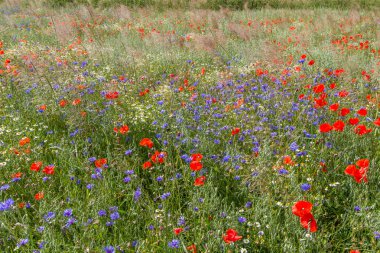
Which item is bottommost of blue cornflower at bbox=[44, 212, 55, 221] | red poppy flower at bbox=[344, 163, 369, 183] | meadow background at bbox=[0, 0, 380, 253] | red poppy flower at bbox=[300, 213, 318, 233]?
meadow background at bbox=[0, 0, 380, 253]

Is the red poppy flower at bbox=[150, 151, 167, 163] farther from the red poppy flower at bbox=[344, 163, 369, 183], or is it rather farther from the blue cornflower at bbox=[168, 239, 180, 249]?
the red poppy flower at bbox=[344, 163, 369, 183]

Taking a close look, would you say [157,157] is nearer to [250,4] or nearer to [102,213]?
[102,213]

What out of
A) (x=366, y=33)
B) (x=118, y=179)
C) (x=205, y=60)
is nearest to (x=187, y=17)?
(x=366, y=33)

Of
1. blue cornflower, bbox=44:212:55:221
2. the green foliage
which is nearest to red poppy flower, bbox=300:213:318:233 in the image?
blue cornflower, bbox=44:212:55:221

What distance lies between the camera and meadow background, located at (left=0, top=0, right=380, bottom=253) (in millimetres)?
1909

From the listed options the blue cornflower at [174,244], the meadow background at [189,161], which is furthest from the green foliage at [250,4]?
the blue cornflower at [174,244]

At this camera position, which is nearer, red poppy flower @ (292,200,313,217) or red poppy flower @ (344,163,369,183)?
red poppy flower @ (292,200,313,217)

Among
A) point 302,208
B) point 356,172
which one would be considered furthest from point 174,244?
point 356,172

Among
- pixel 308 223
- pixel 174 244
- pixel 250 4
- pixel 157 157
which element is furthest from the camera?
pixel 250 4

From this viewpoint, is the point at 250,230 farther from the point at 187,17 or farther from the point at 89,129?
the point at 187,17

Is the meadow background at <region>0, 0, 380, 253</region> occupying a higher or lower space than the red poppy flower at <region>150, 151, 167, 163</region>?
lower

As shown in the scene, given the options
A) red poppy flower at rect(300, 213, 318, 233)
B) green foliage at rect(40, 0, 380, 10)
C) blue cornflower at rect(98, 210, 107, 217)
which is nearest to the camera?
red poppy flower at rect(300, 213, 318, 233)

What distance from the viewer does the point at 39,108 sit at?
3.47m

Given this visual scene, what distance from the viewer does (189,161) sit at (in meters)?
2.45
